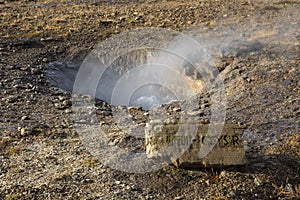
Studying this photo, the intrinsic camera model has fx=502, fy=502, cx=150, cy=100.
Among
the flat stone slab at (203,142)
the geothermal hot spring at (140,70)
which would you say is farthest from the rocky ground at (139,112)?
the geothermal hot spring at (140,70)

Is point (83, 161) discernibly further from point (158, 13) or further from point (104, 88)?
point (158, 13)

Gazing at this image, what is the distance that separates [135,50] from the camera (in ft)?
58.7

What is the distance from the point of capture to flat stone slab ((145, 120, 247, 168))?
364 inches

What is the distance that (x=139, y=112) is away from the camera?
13812 mm

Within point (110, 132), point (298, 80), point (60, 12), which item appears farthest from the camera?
point (60, 12)

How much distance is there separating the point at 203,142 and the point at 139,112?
15.6 feet

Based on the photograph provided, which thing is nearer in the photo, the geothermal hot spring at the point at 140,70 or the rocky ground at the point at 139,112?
the rocky ground at the point at 139,112

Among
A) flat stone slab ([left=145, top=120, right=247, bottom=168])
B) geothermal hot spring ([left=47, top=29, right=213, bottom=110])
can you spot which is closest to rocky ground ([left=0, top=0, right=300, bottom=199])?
flat stone slab ([left=145, top=120, right=247, bottom=168])

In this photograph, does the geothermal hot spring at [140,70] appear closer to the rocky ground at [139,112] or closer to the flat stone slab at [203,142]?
the rocky ground at [139,112]

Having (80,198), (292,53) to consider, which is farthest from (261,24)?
(80,198)

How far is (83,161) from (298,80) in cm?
677

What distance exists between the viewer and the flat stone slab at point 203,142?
924 cm

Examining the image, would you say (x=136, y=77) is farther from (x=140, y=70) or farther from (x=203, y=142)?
(x=203, y=142)

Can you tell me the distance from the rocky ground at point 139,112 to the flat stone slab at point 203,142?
0.27 m
